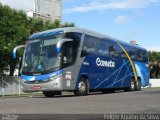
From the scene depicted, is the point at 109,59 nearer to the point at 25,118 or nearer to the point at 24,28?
the point at 24,28

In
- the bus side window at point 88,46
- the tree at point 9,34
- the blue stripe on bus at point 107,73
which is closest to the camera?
the bus side window at point 88,46

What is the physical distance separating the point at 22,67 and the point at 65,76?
261cm

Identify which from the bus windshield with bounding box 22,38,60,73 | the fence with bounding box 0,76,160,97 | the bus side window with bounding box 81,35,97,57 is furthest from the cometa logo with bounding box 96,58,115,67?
the fence with bounding box 0,76,160,97

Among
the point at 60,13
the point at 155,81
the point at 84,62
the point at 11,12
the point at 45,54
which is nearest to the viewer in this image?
the point at 45,54

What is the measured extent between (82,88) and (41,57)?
10.7 feet

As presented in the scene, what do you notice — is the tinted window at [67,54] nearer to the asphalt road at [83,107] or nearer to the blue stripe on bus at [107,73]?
the blue stripe on bus at [107,73]

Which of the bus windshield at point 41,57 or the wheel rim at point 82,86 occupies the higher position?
the bus windshield at point 41,57

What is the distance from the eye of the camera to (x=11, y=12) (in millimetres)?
Answer: 41344

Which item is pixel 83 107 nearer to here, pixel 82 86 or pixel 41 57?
pixel 41 57

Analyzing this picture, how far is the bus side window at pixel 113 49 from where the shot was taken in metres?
29.1

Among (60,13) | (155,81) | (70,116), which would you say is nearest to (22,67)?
(70,116)

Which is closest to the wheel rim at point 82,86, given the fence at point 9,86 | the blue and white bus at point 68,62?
the blue and white bus at point 68,62

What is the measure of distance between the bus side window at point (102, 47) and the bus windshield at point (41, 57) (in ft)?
14.5

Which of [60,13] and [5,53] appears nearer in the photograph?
[5,53]
